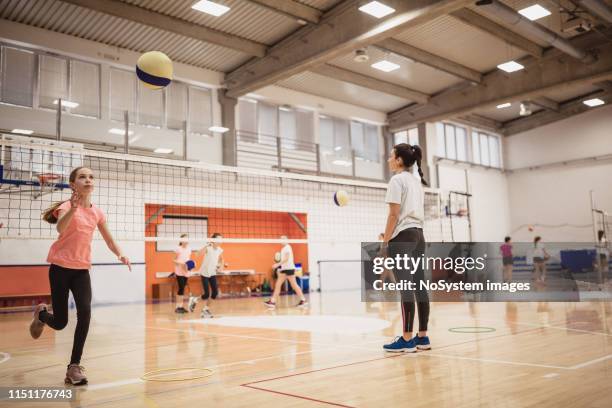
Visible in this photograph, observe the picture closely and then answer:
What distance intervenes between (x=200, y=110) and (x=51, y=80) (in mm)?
4453

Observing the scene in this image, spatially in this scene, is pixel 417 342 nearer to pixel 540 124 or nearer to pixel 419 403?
pixel 419 403

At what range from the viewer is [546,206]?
25.1 m

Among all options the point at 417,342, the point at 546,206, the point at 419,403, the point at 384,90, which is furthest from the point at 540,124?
the point at 419,403

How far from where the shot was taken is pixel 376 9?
42.2 ft

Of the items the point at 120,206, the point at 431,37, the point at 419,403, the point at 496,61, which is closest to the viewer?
the point at 419,403

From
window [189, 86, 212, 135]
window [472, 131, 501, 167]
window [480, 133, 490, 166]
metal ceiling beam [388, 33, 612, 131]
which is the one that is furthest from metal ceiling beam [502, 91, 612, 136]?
window [189, 86, 212, 135]

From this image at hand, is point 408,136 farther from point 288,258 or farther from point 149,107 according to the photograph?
point 288,258

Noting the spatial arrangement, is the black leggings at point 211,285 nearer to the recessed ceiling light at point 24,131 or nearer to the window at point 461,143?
the recessed ceiling light at point 24,131

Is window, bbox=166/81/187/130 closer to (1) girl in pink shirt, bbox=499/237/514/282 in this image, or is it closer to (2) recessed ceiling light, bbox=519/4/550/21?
(2) recessed ceiling light, bbox=519/4/550/21

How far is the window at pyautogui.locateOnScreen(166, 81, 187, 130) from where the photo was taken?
A: 53.3 feet

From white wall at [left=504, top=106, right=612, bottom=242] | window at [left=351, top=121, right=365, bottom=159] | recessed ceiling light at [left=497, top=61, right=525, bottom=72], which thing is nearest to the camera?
recessed ceiling light at [left=497, top=61, right=525, bottom=72]

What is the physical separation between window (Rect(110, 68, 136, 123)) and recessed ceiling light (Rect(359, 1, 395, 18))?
23.4ft

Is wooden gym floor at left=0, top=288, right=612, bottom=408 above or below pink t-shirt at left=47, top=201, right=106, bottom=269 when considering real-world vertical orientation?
below

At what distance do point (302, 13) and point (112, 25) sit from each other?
16.9 ft
